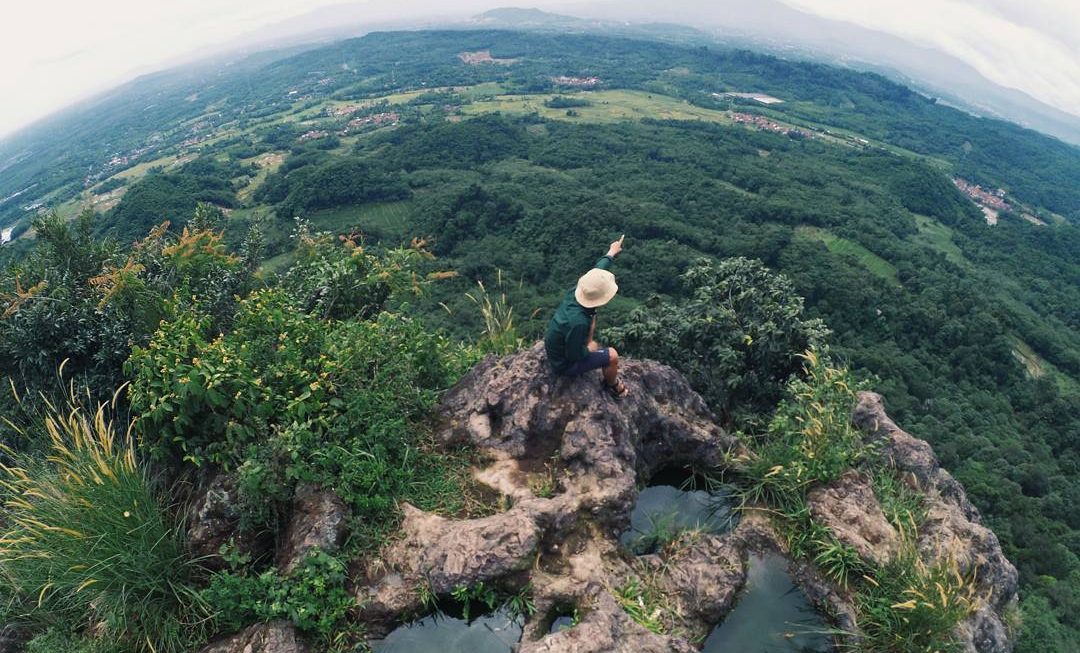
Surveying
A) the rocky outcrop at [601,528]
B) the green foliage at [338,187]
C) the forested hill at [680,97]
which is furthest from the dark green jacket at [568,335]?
the forested hill at [680,97]

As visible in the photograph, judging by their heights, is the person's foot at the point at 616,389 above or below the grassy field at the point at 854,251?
above

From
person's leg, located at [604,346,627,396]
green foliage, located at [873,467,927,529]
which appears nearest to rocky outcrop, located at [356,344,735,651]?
person's leg, located at [604,346,627,396]

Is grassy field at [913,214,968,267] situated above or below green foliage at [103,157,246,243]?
below

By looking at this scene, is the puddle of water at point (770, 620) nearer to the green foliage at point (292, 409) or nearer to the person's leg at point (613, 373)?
the person's leg at point (613, 373)

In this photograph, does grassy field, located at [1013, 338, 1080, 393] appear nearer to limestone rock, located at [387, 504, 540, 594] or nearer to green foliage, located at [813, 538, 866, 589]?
green foliage, located at [813, 538, 866, 589]

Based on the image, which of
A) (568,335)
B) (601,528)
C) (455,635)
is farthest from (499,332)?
(455,635)

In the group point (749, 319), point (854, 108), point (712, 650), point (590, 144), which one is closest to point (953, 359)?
point (749, 319)

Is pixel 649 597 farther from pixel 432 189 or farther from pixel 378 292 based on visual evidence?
pixel 432 189
